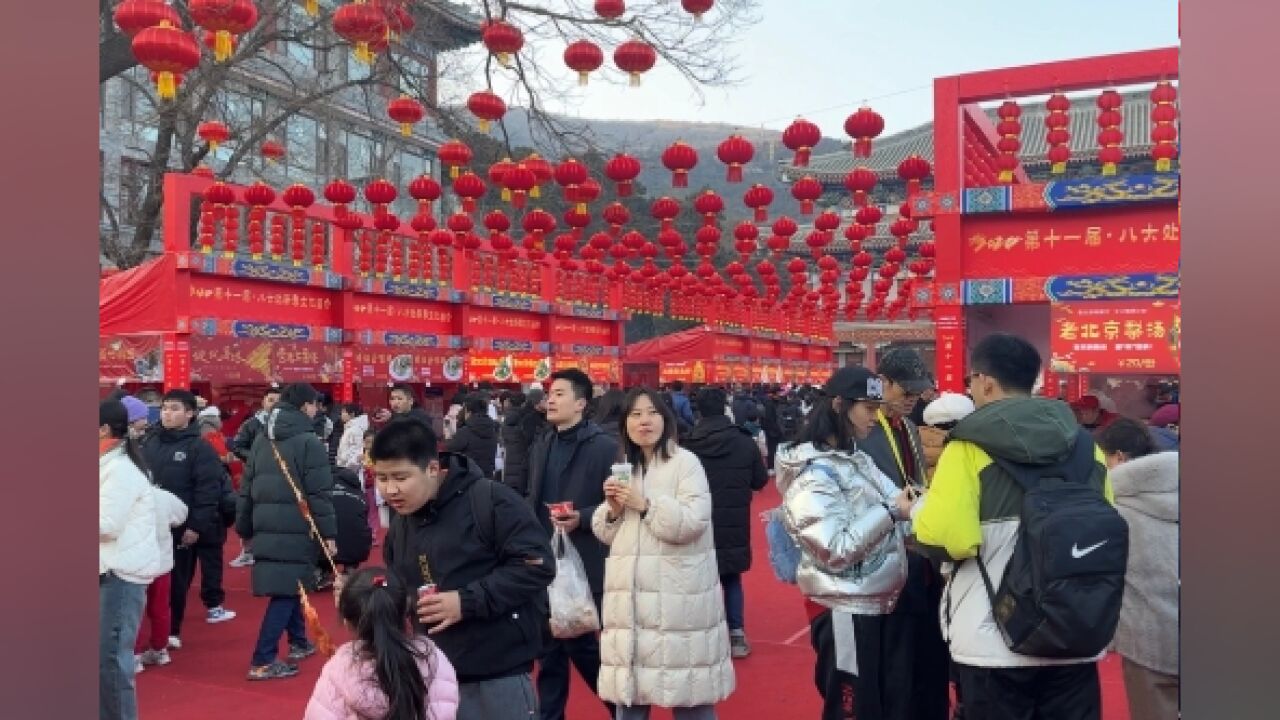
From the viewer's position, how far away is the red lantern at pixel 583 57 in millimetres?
6582

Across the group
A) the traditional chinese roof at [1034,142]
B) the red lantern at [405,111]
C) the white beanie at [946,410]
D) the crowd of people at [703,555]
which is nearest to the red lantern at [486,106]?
the red lantern at [405,111]

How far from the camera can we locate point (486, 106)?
23.0 feet

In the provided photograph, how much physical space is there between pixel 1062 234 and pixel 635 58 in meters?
6.91

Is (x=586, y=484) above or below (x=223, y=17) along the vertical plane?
below

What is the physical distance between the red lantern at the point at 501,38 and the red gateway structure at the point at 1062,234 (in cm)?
630

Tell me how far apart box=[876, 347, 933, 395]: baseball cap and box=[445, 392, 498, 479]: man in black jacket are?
4433 mm

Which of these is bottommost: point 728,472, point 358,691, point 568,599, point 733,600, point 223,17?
point 733,600

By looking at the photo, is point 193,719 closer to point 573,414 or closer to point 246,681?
point 246,681

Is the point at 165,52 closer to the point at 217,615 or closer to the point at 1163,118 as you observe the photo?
the point at 217,615

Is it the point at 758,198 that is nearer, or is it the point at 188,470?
the point at 188,470

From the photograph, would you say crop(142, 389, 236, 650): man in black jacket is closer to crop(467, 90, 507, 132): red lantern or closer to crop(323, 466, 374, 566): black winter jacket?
crop(323, 466, 374, 566): black winter jacket

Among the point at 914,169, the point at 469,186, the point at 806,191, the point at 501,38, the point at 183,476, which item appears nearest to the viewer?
the point at 183,476

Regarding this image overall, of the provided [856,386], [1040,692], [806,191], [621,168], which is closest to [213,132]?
[621,168]
